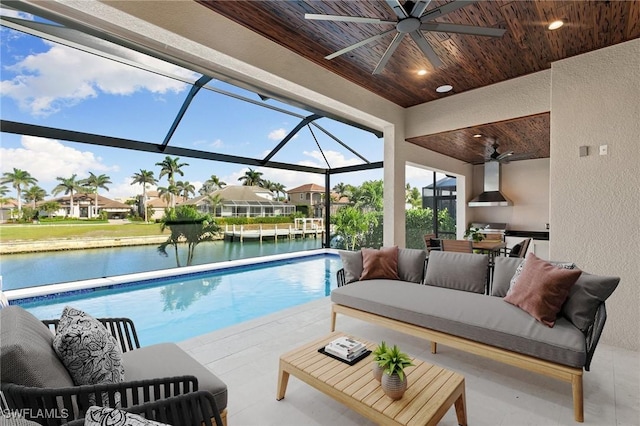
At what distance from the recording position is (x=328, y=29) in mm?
3082

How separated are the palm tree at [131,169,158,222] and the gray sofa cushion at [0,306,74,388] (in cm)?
555

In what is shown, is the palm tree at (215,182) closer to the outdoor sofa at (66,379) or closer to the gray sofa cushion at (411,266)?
the gray sofa cushion at (411,266)

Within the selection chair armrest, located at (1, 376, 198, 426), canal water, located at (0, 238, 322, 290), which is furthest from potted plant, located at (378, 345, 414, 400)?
canal water, located at (0, 238, 322, 290)

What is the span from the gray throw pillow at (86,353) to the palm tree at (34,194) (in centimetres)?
509

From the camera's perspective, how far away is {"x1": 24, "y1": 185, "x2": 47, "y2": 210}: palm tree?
5033mm

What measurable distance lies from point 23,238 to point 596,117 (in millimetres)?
8522

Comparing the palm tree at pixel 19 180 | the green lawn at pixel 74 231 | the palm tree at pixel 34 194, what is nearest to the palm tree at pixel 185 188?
the green lawn at pixel 74 231

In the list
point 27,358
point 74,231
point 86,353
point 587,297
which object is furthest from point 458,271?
point 74,231

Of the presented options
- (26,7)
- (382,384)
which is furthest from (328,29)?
(382,384)

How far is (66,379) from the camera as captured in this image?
1317 millimetres

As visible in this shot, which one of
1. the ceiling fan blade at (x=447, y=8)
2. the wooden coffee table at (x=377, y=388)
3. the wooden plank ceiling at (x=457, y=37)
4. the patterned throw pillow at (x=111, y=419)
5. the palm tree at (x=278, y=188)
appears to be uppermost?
the wooden plank ceiling at (x=457, y=37)

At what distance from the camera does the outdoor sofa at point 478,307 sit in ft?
6.81

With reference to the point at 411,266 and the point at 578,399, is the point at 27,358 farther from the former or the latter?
the point at 411,266

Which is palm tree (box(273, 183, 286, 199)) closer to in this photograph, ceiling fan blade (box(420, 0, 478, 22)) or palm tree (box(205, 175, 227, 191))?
palm tree (box(205, 175, 227, 191))
